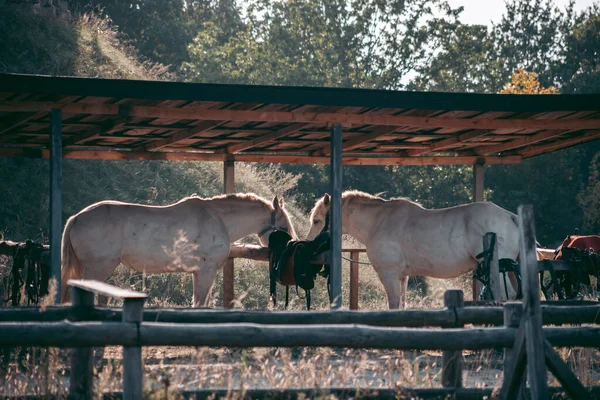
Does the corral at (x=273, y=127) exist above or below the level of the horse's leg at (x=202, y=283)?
above

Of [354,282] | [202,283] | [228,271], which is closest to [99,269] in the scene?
[202,283]

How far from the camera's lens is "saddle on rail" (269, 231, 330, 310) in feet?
35.8

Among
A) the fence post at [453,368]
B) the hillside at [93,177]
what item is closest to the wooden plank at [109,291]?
the fence post at [453,368]

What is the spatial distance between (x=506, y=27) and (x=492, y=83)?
588 cm

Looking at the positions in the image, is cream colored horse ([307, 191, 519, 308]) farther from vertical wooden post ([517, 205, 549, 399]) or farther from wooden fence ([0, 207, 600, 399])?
vertical wooden post ([517, 205, 549, 399])

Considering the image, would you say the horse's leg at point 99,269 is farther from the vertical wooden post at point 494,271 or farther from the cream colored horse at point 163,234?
the vertical wooden post at point 494,271

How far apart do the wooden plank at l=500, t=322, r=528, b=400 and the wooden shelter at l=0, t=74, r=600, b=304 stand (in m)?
3.96

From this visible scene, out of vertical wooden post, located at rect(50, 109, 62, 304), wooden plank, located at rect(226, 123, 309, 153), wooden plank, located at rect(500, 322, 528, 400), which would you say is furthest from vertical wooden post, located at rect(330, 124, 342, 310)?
wooden plank, located at rect(500, 322, 528, 400)

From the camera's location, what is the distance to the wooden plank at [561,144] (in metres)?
11.4

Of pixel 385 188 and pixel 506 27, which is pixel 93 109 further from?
pixel 506 27

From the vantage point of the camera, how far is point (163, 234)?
35.7 ft

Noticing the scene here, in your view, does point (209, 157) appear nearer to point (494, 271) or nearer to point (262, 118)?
point (262, 118)

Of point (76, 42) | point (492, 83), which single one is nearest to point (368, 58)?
point (492, 83)

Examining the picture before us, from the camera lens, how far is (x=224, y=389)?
19.6 feet
